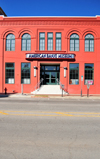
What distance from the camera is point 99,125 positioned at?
5945mm

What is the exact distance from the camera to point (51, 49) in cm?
2073

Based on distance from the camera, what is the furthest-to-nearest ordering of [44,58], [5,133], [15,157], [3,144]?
[44,58], [5,133], [3,144], [15,157]

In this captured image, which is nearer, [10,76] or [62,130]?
[62,130]

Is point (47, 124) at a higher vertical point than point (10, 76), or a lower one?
lower

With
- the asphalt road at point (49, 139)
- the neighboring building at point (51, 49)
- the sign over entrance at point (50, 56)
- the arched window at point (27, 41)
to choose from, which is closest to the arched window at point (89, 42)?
the neighboring building at point (51, 49)

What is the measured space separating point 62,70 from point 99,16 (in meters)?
10.7

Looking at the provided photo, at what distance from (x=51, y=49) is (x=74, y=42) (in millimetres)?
4025

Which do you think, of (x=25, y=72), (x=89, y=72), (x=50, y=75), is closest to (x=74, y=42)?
(x=89, y=72)

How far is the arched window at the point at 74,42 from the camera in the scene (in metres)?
20.7

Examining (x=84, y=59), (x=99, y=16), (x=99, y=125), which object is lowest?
(x=99, y=125)

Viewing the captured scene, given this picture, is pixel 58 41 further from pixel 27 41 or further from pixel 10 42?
pixel 10 42

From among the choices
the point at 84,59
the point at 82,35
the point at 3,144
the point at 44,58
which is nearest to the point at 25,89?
the point at 44,58

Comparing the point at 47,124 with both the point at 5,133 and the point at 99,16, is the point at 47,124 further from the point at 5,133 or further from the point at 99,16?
the point at 99,16

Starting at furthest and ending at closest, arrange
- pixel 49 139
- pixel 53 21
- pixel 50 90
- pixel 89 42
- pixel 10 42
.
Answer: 1. pixel 10 42
2. pixel 89 42
3. pixel 53 21
4. pixel 50 90
5. pixel 49 139
